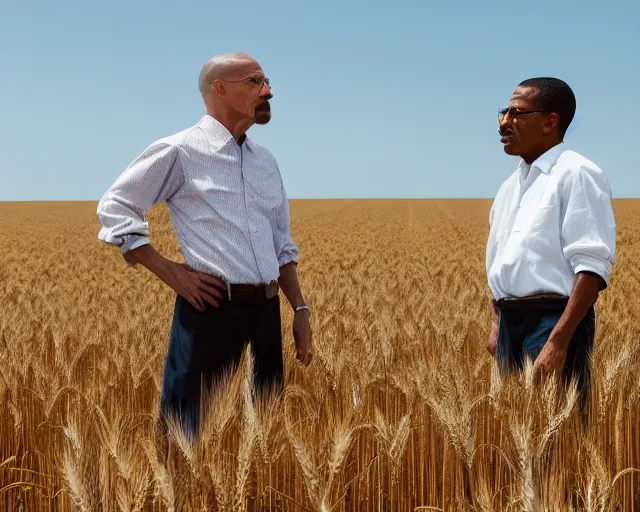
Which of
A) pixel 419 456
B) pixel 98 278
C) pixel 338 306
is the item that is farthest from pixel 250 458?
pixel 98 278

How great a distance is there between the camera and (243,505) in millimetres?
1716

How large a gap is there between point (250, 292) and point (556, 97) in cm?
121

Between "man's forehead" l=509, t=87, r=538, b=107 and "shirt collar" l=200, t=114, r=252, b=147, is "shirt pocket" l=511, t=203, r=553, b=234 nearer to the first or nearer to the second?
"man's forehead" l=509, t=87, r=538, b=107

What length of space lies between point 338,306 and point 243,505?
5.12 meters

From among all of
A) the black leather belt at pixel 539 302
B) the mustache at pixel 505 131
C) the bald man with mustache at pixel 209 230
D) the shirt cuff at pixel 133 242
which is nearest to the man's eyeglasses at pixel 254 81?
the bald man with mustache at pixel 209 230

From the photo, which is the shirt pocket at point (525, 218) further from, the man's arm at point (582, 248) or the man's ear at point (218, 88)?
the man's ear at point (218, 88)

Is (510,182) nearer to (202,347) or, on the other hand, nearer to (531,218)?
(531,218)

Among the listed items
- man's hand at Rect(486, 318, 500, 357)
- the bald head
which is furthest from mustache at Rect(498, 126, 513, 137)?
the bald head

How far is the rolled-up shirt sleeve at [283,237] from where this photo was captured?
2.86 m

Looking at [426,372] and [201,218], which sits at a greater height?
[201,218]

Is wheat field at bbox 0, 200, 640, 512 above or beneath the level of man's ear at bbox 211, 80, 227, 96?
beneath

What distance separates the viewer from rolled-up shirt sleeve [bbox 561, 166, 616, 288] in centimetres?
250

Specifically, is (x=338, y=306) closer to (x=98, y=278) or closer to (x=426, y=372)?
(x=426, y=372)

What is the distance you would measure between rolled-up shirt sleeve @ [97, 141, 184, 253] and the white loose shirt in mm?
1165
